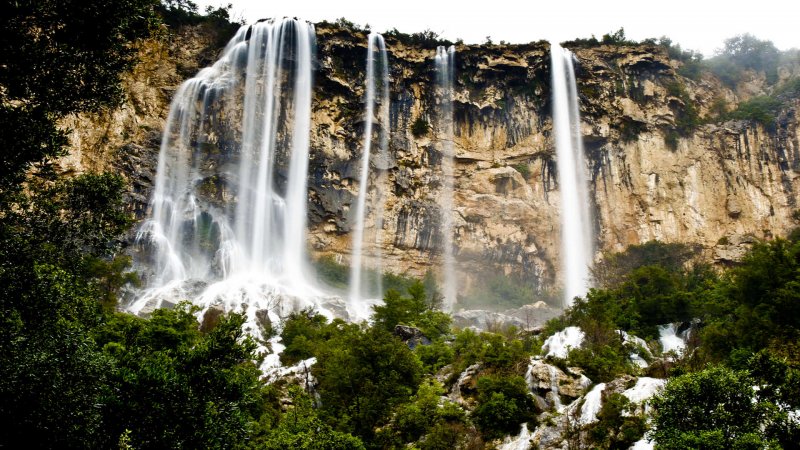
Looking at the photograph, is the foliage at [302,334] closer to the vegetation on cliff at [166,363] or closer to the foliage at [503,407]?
the vegetation on cliff at [166,363]

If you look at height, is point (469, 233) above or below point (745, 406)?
above

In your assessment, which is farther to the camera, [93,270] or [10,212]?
[93,270]

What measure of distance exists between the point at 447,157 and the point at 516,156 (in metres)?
5.74

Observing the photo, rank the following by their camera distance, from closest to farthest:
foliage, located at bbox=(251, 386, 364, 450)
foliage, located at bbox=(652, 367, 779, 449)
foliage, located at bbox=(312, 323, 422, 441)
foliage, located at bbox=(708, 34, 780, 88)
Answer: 1. foliage, located at bbox=(652, 367, 779, 449)
2. foliage, located at bbox=(251, 386, 364, 450)
3. foliage, located at bbox=(312, 323, 422, 441)
4. foliage, located at bbox=(708, 34, 780, 88)

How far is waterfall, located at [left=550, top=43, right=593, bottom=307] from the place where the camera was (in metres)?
46.5

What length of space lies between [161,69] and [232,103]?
6219 millimetres

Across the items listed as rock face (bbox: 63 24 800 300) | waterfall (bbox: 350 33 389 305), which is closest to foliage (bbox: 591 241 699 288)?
rock face (bbox: 63 24 800 300)

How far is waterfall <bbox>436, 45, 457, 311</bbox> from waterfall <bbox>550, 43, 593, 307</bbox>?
8.52m

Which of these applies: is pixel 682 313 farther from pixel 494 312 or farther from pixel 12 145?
pixel 12 145

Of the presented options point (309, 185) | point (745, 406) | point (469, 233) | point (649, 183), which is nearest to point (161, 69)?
point (309, 185)

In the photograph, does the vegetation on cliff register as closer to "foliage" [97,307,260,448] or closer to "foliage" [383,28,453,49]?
"foliage" [97,307,260,448]

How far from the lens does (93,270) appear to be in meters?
28.8

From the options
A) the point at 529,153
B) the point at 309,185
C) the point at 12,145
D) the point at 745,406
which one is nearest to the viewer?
the point at 12,145

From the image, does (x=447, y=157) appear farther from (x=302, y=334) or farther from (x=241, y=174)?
(x=302, y=334)
